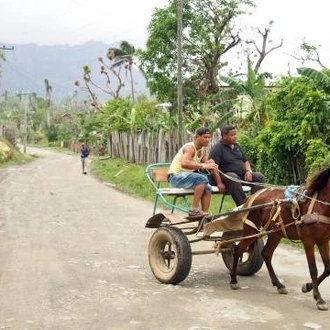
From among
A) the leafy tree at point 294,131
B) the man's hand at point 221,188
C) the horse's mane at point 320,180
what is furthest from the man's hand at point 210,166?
the leafy tree at point 294,131

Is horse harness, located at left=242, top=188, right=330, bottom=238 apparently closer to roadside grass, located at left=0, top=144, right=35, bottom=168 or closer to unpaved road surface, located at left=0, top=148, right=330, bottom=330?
unpaved road surface, located at left=0, top=148, right=330, bottom=330

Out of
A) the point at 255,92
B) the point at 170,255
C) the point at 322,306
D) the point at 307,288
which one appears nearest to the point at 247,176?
the point at 170,255

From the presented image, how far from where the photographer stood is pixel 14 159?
39.4m

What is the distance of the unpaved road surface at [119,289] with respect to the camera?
19.4ft

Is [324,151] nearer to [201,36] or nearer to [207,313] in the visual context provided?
[207,313]

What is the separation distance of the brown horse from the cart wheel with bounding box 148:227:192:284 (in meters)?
0.67

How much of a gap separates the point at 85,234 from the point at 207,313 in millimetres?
5499

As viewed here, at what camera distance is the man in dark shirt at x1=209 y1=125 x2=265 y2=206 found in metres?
7.54

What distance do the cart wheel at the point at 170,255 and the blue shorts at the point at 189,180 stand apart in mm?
601

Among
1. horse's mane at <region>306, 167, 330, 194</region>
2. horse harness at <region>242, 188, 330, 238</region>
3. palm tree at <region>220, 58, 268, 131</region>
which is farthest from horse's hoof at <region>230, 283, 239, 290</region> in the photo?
palm tree at <region>220, 58, 268, 131</region>

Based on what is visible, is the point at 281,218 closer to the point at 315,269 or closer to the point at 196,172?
the point at 315,269

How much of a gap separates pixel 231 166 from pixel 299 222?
166 cm

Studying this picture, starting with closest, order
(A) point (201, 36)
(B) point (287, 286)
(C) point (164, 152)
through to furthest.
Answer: (B) point (287, 286), (C) point (164, 152), (A) point (201, 36)

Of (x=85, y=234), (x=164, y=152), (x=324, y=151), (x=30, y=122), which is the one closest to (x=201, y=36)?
(x=164, y=152)
